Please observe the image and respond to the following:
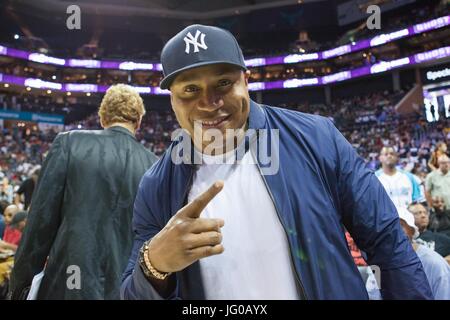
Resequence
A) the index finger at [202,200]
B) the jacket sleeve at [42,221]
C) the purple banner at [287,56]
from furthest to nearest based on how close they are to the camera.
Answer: the purple banner at [287,56], the jacket sleeve at [42,221], the index finger at [202,200]

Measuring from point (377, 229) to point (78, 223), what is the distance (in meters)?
1.49

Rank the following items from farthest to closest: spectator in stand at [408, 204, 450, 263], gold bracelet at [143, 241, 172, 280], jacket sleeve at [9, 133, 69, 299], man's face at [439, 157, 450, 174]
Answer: man's face at [439, 157, 450, 174]
spectator in stand at [408, 204, 450, 263]
jacket sleeve at [9, 133, 69, 299]
gold bracelet at [143, 241, 172, 280]

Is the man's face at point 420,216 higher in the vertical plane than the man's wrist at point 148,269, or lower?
lower

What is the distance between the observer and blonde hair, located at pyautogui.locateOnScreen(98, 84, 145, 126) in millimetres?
2338

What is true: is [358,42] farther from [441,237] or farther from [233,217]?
[233,217]

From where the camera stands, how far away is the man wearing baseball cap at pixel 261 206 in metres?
1.05

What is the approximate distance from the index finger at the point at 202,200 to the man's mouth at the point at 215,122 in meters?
0.27

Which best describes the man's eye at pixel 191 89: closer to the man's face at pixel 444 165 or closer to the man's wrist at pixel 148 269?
the man's wrist at pixel 148 269

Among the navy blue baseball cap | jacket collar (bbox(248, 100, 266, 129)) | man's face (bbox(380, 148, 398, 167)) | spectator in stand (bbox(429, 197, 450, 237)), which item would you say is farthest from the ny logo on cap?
spectator in stand (bbox(429, 197, 450, 237))

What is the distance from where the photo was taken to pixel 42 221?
1945mm

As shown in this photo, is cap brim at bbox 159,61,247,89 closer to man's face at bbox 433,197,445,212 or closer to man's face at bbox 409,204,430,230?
man's face at bbox 409,204,430,230

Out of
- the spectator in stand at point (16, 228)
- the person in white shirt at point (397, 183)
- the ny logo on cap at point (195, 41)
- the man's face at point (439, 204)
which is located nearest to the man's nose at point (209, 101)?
the ny logo on cap at point (195, 41)

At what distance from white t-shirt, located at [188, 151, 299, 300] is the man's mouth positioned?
6.9 inches

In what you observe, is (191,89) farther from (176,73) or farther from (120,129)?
(120,129)
